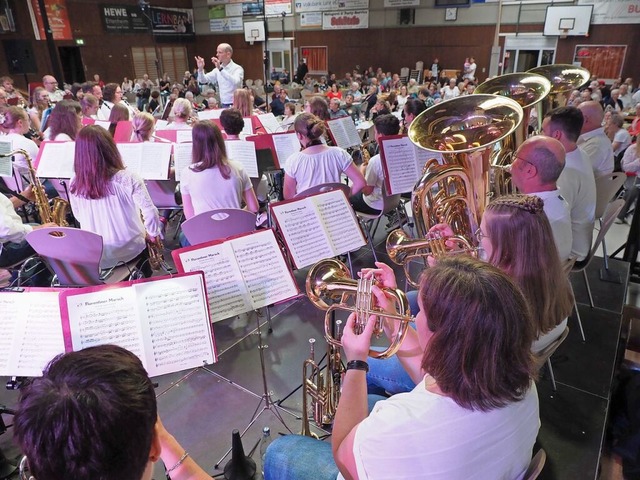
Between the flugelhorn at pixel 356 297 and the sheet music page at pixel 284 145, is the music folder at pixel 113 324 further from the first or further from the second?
the sheet music page at pixel 284 145

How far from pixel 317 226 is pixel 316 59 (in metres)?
19.8

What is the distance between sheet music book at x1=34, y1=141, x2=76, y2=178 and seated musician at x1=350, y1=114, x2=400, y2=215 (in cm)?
267

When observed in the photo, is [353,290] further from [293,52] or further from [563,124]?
[293,52]

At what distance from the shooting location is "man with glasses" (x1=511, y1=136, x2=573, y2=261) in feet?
8.27

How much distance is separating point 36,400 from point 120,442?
0.19m

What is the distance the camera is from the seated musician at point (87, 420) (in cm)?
87

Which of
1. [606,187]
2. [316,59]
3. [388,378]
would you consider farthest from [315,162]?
[316,59]

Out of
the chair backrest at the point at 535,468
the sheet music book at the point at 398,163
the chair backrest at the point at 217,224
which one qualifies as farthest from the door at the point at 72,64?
the chair backrest at the point at 535,468

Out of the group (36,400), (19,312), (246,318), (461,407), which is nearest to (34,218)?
(246,318)

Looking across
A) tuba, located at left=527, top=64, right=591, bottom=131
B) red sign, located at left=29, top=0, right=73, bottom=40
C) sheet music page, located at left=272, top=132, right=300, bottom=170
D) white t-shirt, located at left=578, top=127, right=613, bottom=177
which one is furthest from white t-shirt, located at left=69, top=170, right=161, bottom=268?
red sign, located at left=29, top=0, right=73, bottom=40

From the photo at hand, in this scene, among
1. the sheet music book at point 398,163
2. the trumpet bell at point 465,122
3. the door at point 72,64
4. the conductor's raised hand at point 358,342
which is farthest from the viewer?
the door at point 72,64

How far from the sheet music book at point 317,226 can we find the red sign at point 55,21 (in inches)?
720

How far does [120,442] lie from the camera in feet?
2.99

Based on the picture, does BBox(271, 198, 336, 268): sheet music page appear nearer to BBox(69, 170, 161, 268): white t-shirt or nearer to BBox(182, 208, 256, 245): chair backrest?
BBox(182, 208, 256, 245): chair backrest
